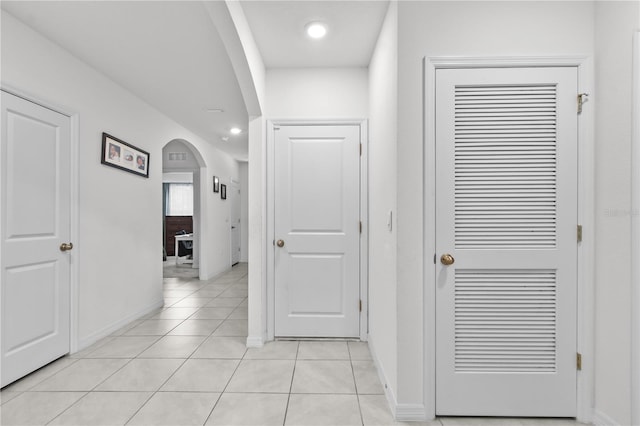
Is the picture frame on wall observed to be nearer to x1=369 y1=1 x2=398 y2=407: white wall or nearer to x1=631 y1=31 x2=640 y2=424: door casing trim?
x1=369 y1=1 x2=398 y2=407: white wall

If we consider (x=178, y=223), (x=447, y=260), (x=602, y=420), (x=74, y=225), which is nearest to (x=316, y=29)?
(x=447, y=260)

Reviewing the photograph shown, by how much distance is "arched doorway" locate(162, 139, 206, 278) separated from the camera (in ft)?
18.5

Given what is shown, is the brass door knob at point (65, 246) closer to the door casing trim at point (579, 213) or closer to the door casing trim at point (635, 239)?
the door casing trim at point (579, 213)

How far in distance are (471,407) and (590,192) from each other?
1317mm

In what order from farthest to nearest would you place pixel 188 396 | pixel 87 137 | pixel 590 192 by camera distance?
pixel 87 137 < pixel 188 396 < pixel 590 192

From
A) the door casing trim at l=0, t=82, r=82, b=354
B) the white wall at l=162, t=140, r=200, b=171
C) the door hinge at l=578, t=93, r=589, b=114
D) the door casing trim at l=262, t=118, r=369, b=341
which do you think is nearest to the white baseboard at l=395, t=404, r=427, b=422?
the door casing trim at l=262, t=118, r=369, b=341

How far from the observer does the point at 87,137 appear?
9.04 feet

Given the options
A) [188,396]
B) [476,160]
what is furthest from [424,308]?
[188,396]

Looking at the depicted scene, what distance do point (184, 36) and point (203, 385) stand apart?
245cm

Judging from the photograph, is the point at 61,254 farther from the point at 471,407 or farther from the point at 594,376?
the point at 594,376

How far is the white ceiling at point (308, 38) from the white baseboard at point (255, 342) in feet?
7.74

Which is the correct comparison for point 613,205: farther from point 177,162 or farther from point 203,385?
point 177,162

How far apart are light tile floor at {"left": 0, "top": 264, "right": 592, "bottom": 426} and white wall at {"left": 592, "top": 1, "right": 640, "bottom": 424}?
34 centimetres

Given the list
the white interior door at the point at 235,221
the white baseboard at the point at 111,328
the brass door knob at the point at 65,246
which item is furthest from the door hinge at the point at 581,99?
the white interior door at the point at 235,221
